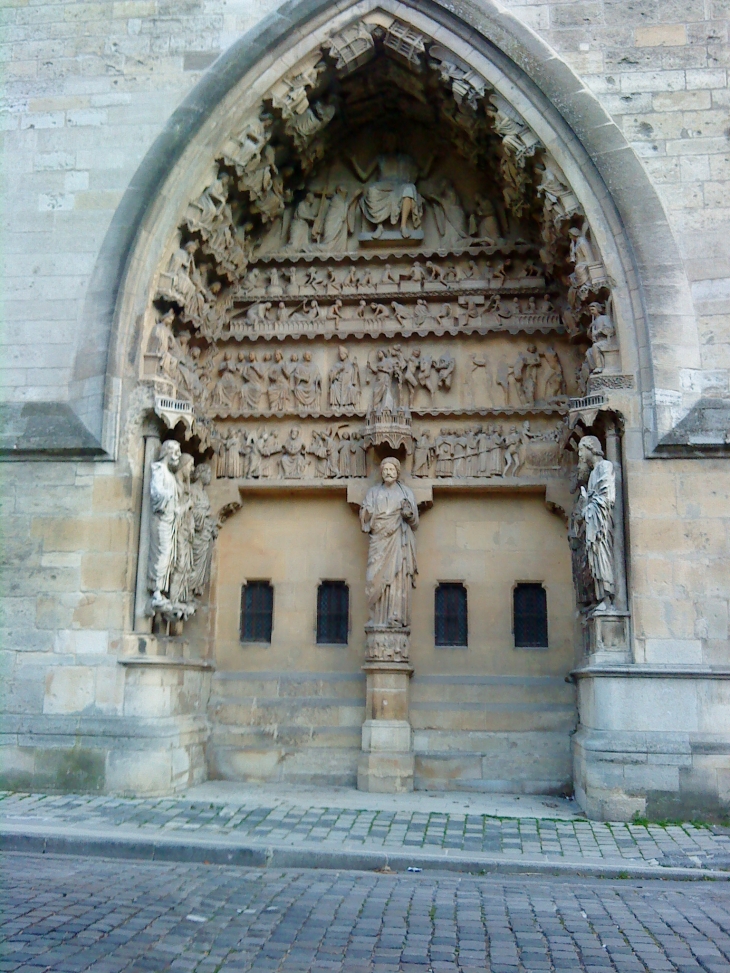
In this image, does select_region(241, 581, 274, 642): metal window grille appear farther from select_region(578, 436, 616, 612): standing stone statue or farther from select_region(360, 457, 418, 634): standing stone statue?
select_region(578, 436, 616, 612): standing stone statue

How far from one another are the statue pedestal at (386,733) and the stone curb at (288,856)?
2.80 metres

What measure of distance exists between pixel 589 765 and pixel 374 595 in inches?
123

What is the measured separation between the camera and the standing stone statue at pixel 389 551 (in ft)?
34.8

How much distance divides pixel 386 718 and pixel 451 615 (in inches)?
63.4

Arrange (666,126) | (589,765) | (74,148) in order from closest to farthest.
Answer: (589,765)
(666,126)
(74,148)

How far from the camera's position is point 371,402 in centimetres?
1170

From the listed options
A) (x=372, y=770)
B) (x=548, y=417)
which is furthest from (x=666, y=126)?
(x=372, y=770)

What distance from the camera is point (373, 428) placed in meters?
11.1

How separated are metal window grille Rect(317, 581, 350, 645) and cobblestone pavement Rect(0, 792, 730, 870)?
2.67 metres

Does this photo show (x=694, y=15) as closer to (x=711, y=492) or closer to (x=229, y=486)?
(x=711, y=492)

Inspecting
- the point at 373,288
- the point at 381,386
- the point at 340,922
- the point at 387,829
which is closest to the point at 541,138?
the point at 373,288

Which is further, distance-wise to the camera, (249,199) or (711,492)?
(249,199)

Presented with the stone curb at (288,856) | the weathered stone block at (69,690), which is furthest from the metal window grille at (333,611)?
the stone curb at (288,856)

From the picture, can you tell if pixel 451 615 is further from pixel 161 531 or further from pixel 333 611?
pixel 161 531
